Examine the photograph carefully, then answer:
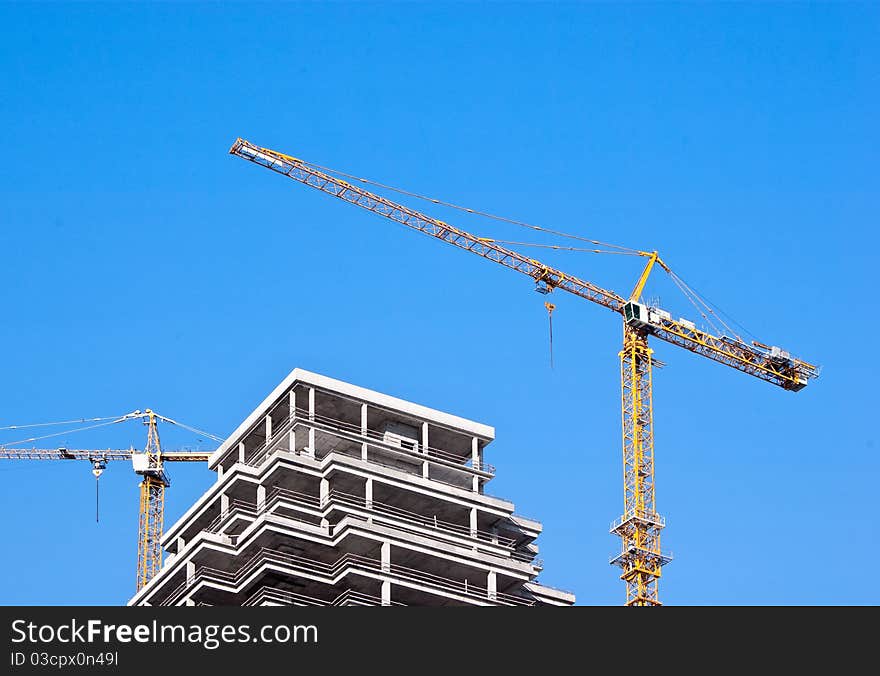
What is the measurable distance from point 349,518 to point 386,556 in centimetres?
350

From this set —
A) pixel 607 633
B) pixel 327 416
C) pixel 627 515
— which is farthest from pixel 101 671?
pixel 627 515

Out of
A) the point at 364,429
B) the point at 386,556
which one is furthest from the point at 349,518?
the point at 364,429

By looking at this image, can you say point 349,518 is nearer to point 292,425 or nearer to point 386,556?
point 386,556

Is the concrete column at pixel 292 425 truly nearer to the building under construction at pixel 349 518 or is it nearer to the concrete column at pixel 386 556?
the building under construction at pixel 349 518

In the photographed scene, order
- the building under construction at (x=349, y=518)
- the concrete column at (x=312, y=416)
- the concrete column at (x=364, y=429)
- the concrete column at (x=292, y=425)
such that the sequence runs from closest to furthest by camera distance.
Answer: the building under construction at (x=349, y=518)
the concrete column at (x=312, y=416)
the concrete column at (x=292, y=425)
the concrete column at (x=364, y=429)

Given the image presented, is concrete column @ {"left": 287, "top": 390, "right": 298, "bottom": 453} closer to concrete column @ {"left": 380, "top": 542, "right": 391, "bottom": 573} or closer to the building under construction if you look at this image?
the building under construction

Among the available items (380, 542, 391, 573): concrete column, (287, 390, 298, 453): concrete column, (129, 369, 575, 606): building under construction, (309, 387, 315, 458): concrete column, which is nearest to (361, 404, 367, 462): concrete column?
(129, 369, 575, 606): building under construction

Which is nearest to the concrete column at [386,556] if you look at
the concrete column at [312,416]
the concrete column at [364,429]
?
the concrete column at [364,429]

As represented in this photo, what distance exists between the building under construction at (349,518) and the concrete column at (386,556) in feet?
0.31

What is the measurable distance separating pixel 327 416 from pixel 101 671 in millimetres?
55941

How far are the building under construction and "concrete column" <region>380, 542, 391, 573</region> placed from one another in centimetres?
9

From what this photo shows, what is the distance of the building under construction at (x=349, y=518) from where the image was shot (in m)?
148

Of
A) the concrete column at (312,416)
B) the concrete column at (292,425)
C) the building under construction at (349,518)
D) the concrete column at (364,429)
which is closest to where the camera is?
the building under construction at (349,518)

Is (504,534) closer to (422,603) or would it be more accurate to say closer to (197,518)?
(422,603)
